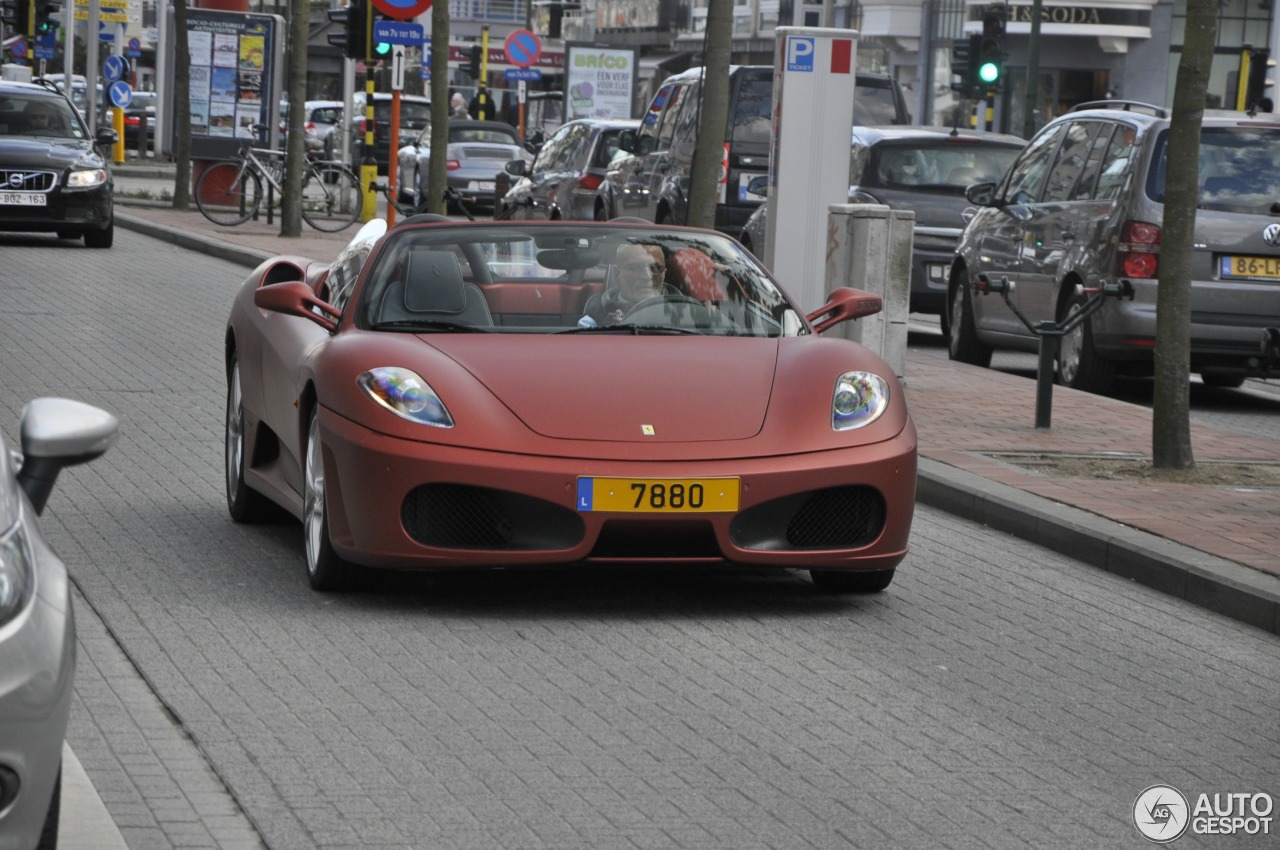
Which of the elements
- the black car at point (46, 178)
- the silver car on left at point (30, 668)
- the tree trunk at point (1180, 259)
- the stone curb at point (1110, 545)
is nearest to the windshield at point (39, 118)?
the black car at point (46, 178)

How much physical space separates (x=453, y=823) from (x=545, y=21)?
85716 mm

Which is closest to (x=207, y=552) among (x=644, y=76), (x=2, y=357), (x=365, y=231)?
(x=365, y=231)

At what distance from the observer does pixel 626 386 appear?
7051 millimetres

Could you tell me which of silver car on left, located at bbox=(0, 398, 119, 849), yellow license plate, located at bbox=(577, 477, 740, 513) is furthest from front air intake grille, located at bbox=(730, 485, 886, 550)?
silver car on left, located at bbox=(0, 398, 119, 849)

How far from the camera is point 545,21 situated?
8881 cm

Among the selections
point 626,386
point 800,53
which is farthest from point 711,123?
point 626,386

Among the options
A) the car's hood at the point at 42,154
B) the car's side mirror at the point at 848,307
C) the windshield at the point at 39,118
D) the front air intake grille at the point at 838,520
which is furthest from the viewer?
the windshield at the point at 39,118

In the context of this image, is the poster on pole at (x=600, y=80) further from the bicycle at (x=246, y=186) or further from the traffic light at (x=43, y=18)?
the bicycle at (x=246, y=186)

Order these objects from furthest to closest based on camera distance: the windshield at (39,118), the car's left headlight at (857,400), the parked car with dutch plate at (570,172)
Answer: the parked car with dutch plate at (570,172), the windshield at (39,118), the car's left headlight at (857,400)

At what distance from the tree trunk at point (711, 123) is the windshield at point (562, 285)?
7424 millimetres

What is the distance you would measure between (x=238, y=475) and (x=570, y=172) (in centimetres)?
1770

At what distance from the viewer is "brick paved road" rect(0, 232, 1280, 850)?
484 centimetres

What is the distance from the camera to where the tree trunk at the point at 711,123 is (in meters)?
15.4

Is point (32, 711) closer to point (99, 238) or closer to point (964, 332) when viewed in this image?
point (964, 332)
